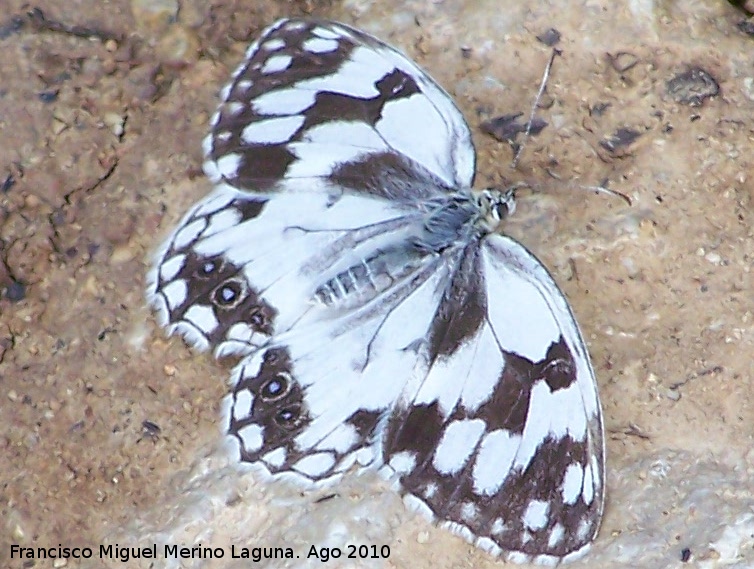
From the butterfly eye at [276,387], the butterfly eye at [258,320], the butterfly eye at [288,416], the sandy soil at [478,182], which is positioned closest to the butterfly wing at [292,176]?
the butterfly eye at [258,320]

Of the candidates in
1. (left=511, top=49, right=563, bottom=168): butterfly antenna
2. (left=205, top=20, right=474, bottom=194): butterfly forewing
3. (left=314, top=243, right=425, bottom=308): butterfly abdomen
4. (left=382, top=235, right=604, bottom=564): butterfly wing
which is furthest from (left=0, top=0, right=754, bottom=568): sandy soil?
(left=314, top=243, right=425, bottom=308): butterfly abdomen

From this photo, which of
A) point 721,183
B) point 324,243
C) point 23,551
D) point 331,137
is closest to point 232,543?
point 23,551

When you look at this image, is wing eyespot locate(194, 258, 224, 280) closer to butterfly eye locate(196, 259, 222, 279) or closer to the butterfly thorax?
butterfly eye locate(196, 259, 222, 279)

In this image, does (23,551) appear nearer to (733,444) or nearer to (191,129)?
(191,129)

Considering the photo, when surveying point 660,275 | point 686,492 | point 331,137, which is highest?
point 331,137

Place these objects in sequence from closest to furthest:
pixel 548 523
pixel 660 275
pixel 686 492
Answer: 1. pixel 548 523
2. pixel 686 492
3. pixel 660 275

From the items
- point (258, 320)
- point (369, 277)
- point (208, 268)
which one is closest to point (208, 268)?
point (208, 268)
